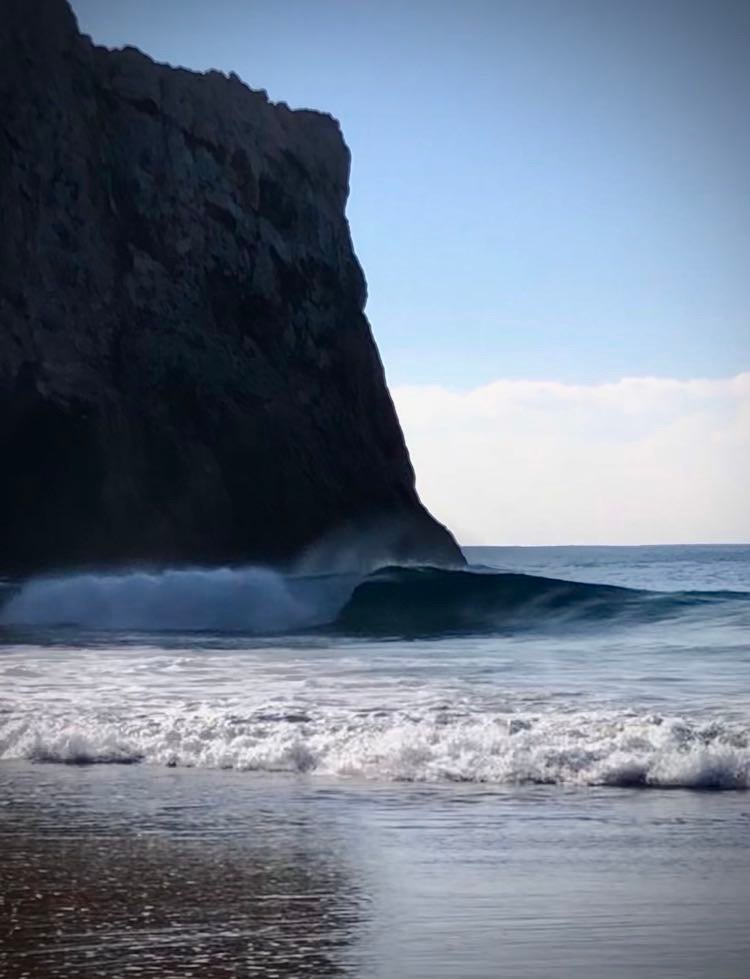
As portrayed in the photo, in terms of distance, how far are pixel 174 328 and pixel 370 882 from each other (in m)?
29.2

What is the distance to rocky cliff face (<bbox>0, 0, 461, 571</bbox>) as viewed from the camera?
31.2 meters

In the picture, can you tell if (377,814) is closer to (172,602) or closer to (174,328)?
Answer: (172,602)

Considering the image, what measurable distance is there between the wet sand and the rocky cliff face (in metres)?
24.2

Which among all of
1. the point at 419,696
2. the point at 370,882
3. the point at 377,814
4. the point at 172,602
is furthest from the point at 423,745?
the point at 172,602

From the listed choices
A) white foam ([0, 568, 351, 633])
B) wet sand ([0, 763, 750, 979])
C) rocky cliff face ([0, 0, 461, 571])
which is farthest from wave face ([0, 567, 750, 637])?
wet sand ([0, 763, 750, 979])

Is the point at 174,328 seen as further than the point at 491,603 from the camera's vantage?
Yes

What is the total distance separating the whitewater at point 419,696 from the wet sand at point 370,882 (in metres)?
0.47

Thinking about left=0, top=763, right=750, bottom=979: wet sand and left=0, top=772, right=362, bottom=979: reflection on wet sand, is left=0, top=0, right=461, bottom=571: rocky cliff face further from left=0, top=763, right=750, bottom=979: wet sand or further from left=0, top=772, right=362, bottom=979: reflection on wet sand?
left=0, top=772, right=362, bottom=979: reflection on wet sand

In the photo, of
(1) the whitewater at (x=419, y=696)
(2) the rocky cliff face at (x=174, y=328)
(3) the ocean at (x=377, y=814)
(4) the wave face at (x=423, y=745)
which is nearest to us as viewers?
(3) the ocean at (x=377, y=814)

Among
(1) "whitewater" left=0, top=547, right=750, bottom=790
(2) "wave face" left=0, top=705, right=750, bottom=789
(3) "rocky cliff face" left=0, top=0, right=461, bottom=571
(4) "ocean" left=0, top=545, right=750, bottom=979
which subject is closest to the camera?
(4) "ocean" left=0, top=545, right=750, bottom=979

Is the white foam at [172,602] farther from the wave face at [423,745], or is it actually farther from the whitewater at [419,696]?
the wave face at [423,745]


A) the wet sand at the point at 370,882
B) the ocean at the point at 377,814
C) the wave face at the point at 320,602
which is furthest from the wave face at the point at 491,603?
the wet sand at the point at 370,882

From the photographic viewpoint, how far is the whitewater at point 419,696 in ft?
25.8

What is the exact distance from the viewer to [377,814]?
264 inches
